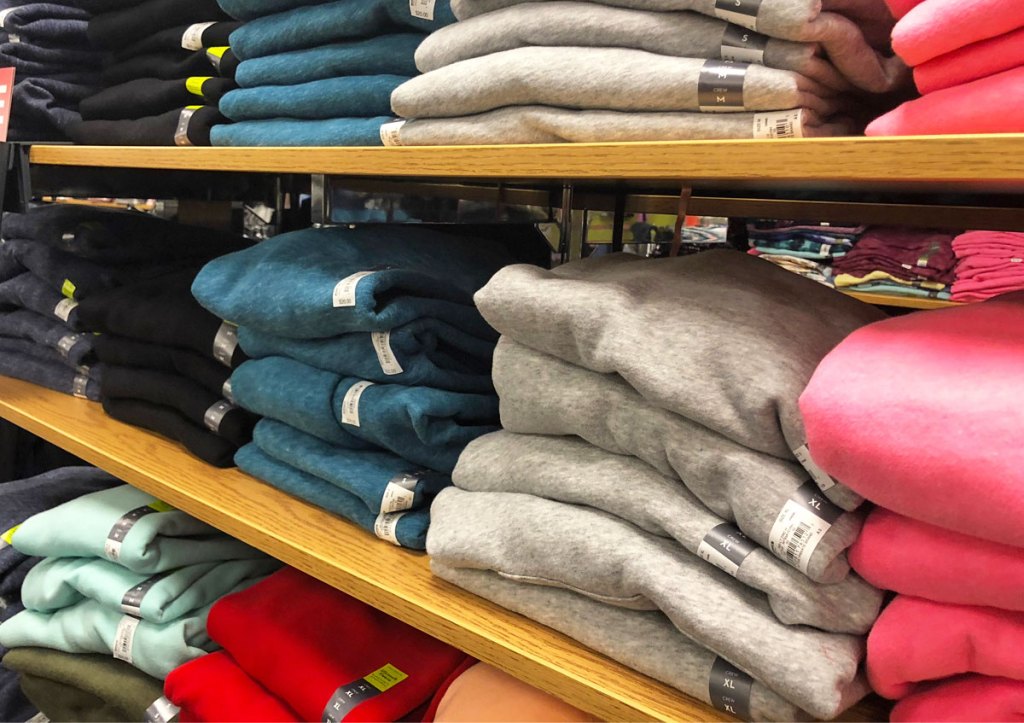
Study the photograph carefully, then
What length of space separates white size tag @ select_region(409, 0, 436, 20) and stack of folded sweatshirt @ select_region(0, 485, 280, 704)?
0.79 m

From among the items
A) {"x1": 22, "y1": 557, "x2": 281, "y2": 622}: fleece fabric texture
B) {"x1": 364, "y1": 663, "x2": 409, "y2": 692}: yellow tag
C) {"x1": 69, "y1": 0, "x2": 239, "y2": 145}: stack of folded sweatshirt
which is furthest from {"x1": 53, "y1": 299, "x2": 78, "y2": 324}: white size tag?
{"x1": 364, "y1": 663, "x2": 409, "y2": 692}: yellow tag

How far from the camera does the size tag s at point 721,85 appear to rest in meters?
0.63

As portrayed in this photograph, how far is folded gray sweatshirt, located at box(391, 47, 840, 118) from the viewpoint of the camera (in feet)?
2.07

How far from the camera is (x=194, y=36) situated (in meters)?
1.26

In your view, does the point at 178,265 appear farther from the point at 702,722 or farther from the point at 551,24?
the point at 702,722

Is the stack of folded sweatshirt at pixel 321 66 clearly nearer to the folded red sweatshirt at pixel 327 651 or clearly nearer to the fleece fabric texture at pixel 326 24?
the fleece fabric texture at pixel 326 24

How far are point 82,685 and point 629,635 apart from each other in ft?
3.04

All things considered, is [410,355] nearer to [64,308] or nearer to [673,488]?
[673,488]

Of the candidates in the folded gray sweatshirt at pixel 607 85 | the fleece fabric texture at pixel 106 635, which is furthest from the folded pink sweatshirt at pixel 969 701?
the fleece fabric texture at pixel 106 635

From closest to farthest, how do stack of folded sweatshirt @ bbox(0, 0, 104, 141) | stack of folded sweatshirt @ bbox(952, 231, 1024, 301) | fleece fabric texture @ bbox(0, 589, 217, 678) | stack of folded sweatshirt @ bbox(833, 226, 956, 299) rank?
fleece fabric texture @ bbox(0, 589, 217, 678) → stack of folded sweatshirt @ bbox(0, 0, 104, 141) → stack of folded sweatshirt @ bbox(952, 231, 1024, 301) → stack of folded sweatshirt @ bbox(833, 226, 956, 299)

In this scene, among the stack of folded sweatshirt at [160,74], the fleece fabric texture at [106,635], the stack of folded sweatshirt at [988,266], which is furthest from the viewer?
the stack of folded sweatshirt at [988,266]

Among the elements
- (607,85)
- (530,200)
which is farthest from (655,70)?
(530,200)

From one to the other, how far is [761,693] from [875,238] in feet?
5.58

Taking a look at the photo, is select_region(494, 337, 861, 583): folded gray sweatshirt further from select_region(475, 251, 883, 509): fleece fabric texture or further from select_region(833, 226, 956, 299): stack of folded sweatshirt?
select_region(833, 226, 956, 299): stack of folded sweatshirt
